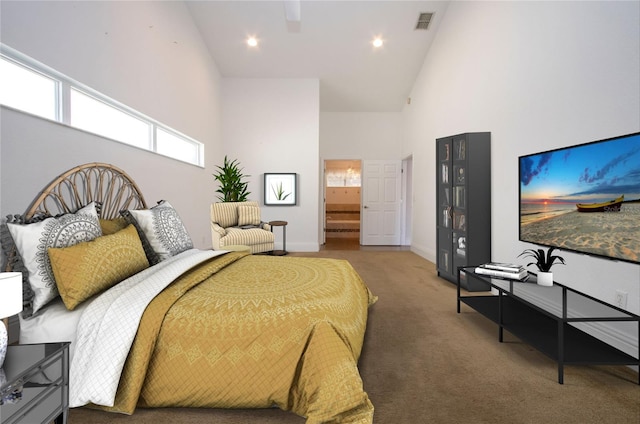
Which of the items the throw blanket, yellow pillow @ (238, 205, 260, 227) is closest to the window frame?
yellow pillow @ (238, 205, 260, 227)

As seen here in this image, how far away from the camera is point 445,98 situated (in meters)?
4.96

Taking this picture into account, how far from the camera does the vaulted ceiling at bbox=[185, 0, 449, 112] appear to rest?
4980 millimetres

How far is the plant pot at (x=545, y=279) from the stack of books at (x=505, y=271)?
0.12 meters

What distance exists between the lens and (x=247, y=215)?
5387 mm

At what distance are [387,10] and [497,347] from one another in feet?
16.1

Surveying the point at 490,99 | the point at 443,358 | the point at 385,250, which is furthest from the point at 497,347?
the point at 385,250

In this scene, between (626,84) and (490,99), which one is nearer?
(626,84)

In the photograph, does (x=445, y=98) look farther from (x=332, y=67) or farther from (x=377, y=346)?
(x=377, y=346)

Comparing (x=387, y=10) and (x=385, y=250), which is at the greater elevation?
(x=387, y=10)

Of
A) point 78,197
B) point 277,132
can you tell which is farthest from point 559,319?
point 277,132

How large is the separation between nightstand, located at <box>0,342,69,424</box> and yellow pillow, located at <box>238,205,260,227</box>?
407cm

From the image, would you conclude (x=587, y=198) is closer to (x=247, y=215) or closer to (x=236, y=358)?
(x=236, y=358)

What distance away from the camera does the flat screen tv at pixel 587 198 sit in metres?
1.93

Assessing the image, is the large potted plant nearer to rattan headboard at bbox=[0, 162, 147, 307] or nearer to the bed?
rattan headboard at bbox=[0, 162, 147, 307]
